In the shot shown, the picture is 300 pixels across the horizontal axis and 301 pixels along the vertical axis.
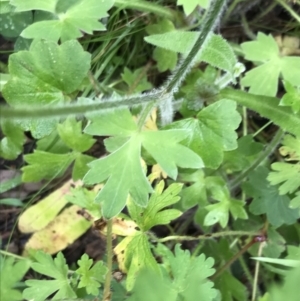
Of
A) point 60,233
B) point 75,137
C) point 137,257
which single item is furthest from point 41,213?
point 137,257

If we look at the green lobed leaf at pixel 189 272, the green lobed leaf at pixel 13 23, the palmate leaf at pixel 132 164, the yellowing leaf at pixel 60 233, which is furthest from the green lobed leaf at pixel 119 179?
the green lobed leaf at pixel 13 23

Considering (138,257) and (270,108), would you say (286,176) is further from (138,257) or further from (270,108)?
(138,257)

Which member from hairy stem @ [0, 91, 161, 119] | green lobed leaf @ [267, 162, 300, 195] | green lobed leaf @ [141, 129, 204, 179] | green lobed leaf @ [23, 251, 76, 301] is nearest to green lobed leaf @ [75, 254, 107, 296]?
green lobed leaf @ [23, 251, 76, 301]

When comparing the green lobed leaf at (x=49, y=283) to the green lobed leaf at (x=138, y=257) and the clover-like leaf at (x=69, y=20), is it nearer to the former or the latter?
the green lobed leaf at (x=138, y=257)

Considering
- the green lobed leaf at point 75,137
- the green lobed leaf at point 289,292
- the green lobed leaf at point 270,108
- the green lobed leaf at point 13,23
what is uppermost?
the green lobed leaf at point 13,23

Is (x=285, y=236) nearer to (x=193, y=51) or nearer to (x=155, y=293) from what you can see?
(x=193, y=51)

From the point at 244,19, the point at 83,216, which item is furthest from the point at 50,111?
the point at 244,19

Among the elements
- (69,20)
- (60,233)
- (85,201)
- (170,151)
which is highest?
(69,20)
